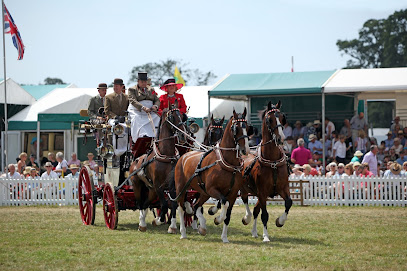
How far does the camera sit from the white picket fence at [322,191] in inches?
738

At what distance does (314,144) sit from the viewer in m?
23.0

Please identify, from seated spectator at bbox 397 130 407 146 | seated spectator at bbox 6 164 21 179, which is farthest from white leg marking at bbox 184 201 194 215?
seated spectator at bbox 397 130 407 146

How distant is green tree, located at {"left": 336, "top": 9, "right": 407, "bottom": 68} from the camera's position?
67.6 meters

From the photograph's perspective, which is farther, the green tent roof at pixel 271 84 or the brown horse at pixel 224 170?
the green tent roof at pixel 271 84

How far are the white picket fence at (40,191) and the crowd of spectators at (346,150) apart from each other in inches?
259

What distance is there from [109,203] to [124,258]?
3.91 m

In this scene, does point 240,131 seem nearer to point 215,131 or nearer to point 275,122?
point 275,122

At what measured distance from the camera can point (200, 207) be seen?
12.2m

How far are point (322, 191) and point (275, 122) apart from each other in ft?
27.2

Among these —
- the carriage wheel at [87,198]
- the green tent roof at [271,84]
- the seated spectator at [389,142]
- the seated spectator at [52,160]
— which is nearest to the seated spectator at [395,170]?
the green tent roof at [271,84]

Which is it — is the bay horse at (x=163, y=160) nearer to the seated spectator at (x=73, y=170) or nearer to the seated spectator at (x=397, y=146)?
the seated spectator at (x=73, y=170)

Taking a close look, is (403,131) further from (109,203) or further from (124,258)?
(124,258)

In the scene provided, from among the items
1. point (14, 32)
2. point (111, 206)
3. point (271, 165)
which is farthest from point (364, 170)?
point (14, 32)

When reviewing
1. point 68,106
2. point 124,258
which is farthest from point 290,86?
point 124,258
